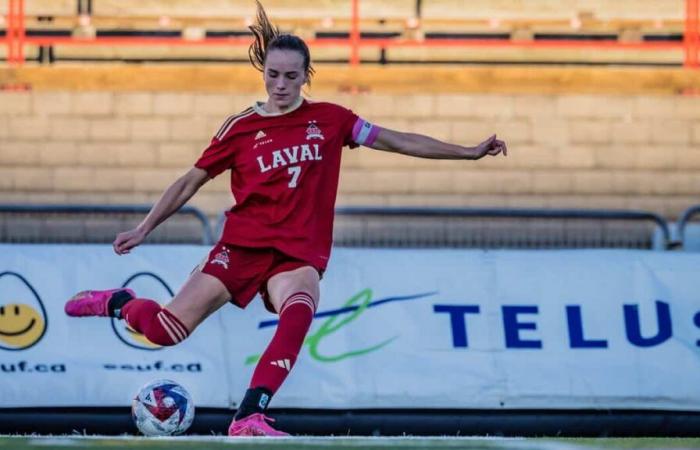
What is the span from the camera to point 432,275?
9.27 m

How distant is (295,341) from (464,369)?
2949 mm

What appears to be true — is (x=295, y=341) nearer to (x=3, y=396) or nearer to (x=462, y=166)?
(x=3, y=396)

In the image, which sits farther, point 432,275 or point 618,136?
point 618,136

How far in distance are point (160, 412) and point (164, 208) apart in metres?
0.99

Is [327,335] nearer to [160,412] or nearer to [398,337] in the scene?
[398,337]

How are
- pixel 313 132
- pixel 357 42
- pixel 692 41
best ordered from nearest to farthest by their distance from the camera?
1. pixel 313 132
2. pixel 357 42
3. pixel 692 41

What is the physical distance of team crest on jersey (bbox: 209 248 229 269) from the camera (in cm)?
670

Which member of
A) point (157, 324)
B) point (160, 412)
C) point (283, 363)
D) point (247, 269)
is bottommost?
point (160, 412)

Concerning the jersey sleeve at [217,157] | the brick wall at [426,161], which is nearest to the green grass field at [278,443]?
the jersey sleeve at [217,157]

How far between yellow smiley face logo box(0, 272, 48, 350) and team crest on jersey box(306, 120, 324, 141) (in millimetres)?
3172

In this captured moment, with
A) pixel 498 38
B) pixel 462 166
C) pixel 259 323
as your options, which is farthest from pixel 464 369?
pixel 498 38

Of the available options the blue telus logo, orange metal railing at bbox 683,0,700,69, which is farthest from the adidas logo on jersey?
orange metal railing at bbox 683,0,700,69

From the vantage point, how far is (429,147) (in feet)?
22.2

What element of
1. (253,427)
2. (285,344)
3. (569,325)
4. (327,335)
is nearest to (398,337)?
(327,335)
